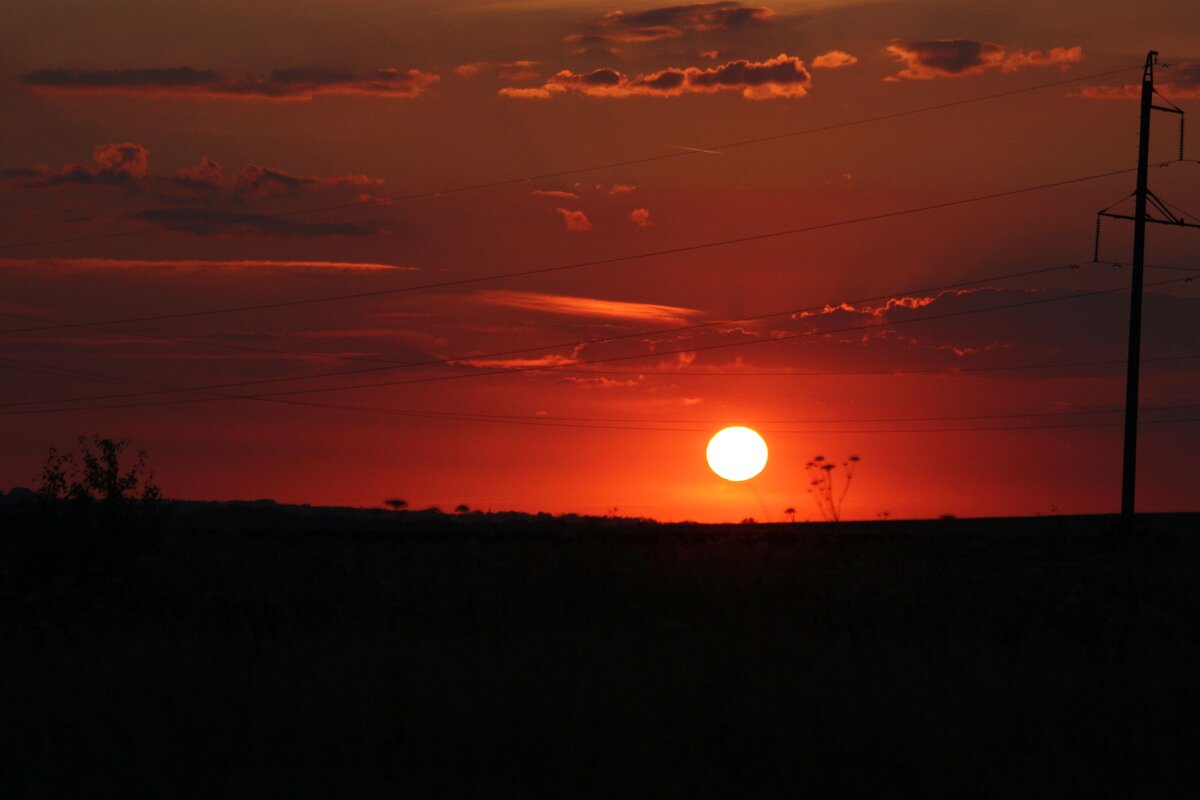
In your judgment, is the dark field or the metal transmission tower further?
the metal transmission tower

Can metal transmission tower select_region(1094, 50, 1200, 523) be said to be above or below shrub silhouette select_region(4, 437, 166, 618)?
above

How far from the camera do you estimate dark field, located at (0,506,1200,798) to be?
11.9 metres

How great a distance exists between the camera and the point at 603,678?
51.2 ft

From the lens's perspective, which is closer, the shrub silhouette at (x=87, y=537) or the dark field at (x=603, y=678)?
the dark field at (x=603, y=678)

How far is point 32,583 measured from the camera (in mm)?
26500

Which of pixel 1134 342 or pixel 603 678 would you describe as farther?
pixel 1134 342

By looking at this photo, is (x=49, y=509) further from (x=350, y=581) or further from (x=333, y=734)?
(x=333, y=734)

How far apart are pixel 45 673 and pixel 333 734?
5068mm

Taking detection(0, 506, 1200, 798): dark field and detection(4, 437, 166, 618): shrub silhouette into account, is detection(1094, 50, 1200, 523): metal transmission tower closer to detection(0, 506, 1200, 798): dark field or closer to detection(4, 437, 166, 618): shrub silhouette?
detection(0, 506, 1200, 798): dark field

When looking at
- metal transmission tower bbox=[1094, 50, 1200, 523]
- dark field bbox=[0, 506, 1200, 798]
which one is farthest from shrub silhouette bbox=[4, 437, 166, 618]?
metal transmission tower bbox=[1094, 50, 1200, 523]

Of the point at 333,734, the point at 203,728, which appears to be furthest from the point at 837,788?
the point at 203,728

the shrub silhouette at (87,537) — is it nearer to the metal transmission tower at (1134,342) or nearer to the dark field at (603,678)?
the dark field at (603,678)

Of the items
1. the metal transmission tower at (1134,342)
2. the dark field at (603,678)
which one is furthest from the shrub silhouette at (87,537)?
the metal transmission tower at (1134,342)

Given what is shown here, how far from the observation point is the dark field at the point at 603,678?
39.1 ft
